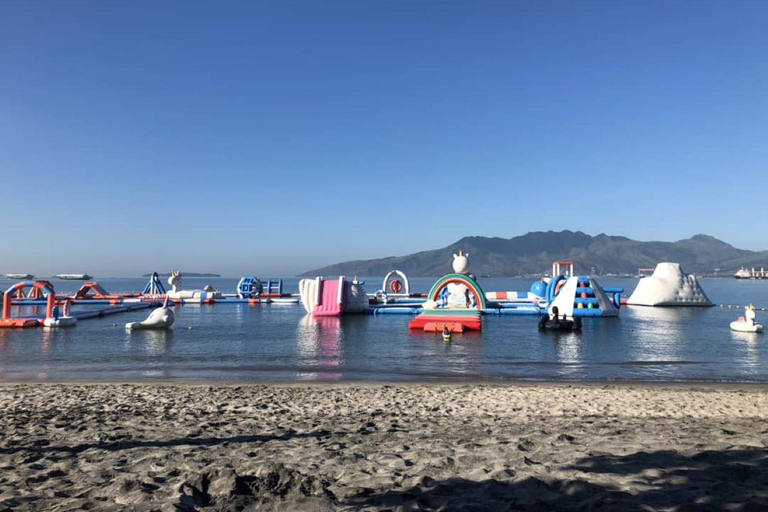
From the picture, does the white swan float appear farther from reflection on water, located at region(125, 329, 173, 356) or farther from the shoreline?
the shoreline

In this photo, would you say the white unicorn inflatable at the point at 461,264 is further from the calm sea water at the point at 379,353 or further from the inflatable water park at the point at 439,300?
the calm sea water at the point at 379,353

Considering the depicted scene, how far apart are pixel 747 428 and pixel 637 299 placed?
143ft

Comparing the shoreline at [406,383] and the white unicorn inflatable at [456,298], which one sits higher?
the white unicorn inflatable at [456,298]

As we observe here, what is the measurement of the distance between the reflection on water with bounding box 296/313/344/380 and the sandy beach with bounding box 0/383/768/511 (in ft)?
14.5

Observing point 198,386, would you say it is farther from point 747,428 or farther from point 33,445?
point 747,428

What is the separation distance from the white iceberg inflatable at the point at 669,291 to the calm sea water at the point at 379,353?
17122 mm

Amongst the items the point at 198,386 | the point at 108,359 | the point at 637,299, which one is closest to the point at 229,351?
the point at 108,359

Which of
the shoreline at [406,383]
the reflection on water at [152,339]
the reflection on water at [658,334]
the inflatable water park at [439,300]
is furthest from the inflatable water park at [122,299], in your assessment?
the reflection on water at [658,334]

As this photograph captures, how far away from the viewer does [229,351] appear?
20.3m

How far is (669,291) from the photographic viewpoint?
4641cm

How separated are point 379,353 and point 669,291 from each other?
3802cm

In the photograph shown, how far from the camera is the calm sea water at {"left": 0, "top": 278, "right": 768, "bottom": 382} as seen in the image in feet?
50.7

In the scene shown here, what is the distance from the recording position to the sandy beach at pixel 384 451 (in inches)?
197

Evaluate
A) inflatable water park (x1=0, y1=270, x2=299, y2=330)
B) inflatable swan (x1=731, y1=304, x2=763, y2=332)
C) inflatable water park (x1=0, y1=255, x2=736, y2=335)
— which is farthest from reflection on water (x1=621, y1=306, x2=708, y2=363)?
inflatable water park (x1=0, y1=270, x2=299, y2=330)
